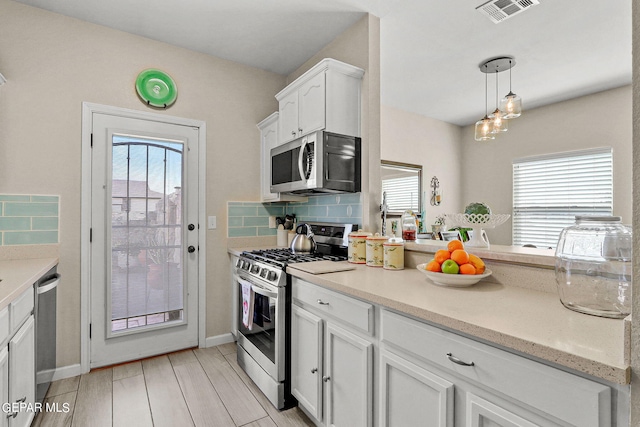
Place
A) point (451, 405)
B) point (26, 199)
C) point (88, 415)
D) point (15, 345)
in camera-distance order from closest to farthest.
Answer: point (451, 405), point (15, 345), point (88, 415), point (26, 199)

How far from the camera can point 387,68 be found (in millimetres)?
3273

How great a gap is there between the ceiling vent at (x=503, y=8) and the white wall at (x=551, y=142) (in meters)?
2.44

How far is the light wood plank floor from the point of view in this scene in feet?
6.01

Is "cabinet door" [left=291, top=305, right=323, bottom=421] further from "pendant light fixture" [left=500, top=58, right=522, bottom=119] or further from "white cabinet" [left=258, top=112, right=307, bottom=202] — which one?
"pendant light fixture" [left=500, top=58, right=522, bottom=119]

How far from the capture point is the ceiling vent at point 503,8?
2.17m

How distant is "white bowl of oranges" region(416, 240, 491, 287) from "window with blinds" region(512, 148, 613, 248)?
11.3 feet

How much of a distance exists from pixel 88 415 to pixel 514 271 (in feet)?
8.07

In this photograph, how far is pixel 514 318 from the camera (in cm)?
101

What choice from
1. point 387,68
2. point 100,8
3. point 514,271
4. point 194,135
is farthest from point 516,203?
point 100,8

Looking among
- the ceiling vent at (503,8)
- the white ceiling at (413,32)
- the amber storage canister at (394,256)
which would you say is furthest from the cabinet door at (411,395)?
the ceiling vent at (503,8)

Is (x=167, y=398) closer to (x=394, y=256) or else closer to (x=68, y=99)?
(x=394, y=256)

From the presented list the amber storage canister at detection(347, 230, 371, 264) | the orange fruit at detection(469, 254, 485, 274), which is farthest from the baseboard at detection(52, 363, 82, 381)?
the orange fruit at detection(469, 254, 485, 274)

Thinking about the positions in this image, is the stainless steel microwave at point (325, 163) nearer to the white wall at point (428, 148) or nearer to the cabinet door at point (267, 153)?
the cabinet door at point (267, 153)

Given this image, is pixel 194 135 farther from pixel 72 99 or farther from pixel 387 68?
pixel 387 68
